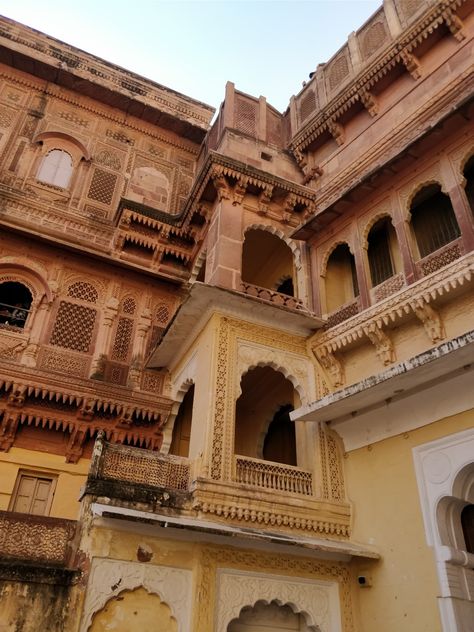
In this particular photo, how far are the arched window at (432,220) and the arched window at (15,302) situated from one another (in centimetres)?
664

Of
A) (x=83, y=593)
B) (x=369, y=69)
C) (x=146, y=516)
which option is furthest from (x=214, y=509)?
(x=369, y=69)

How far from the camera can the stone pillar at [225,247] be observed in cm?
813

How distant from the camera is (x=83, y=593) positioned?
17.0 ft

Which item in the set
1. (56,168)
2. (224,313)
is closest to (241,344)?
(224,313)

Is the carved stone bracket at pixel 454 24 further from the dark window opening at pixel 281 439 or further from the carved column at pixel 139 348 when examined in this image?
the carved column at pixel 139 348

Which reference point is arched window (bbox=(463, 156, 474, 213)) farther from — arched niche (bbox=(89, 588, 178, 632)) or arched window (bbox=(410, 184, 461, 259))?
arched niche (bbox=(89, 588, 178, 632))

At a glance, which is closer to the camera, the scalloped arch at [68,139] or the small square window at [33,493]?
the small square window at [33,493]

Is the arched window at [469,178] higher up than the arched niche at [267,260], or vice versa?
the arched niche at [267,260]

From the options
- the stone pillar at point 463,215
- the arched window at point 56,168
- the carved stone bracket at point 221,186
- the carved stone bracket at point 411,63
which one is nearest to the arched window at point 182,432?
the carved stone bracket at point 221,186

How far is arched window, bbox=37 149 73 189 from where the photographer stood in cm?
1043

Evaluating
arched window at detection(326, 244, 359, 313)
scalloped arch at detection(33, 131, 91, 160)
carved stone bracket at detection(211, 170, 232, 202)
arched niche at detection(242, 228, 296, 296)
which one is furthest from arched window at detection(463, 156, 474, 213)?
scalloped arch at detection(33, 131, 91, 160)

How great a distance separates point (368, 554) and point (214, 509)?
1977mm

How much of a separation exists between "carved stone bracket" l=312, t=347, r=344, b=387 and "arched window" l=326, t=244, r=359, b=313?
39.8 inches

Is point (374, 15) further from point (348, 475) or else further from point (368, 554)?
point (368, 554)
